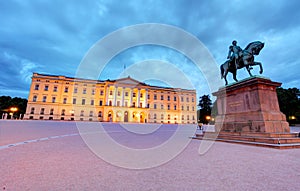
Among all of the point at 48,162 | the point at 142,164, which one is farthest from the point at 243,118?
the point at 48,162

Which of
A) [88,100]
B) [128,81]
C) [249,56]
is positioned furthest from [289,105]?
[88,100]

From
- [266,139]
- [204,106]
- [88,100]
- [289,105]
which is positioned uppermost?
[88,100]

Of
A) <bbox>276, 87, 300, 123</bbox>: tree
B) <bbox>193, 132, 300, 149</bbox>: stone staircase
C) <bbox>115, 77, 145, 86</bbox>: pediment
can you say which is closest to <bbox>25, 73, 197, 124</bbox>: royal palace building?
<bbox>115, 77, 145, 86</bbox>: pediment

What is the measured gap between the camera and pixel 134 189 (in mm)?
1744

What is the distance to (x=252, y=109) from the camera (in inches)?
247

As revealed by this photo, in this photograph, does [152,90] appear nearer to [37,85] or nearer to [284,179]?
[37,85]

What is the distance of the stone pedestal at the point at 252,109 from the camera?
5.73 m

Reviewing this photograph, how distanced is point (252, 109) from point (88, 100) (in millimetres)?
44272

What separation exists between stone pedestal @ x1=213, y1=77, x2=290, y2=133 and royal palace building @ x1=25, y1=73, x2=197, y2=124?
117 ft

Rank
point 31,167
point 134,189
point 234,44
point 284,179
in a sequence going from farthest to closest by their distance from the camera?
point 234,44 → point 31,167 → point 284,179 → point 134,189

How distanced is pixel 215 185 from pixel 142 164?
1.40m

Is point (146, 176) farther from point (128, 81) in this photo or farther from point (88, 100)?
point (88, 100)

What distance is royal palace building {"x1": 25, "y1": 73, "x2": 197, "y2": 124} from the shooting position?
40906 millimetres

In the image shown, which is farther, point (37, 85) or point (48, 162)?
point (37, 85)
